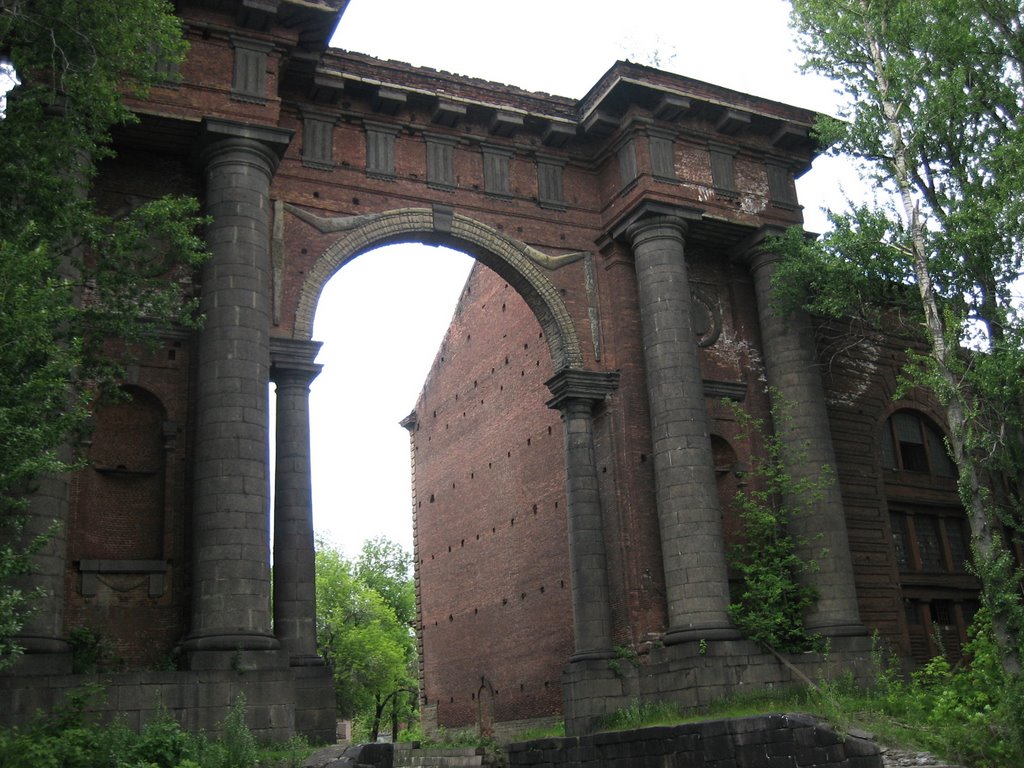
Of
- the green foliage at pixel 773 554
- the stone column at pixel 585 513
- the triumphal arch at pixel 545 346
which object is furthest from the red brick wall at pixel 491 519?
the green foliage at pixel 773 554

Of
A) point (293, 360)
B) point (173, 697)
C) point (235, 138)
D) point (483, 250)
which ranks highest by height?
point (235, 138)

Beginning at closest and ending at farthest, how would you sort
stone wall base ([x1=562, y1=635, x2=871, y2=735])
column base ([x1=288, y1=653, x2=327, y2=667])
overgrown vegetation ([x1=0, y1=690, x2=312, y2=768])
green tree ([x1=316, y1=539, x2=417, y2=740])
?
overgrown vegetation ([x1=0, y1=690, x2=312, y2=768]) → column base ([x1=288, y1=653, x2=327, y2=667]) → stone wall base ([x1=562, y1=635, x2=871, y2=735]) → green tree ([x1=316, y1=539, x2=417, y2=740])

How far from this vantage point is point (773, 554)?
922 inches

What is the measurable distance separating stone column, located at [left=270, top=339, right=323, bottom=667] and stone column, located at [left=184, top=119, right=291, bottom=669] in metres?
1.55

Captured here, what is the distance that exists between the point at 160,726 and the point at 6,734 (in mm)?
2234

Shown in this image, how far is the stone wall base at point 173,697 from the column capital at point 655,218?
1244cm

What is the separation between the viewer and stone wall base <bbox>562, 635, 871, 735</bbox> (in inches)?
829

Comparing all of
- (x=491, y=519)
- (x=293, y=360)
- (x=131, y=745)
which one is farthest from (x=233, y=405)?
(x=491, y=519)

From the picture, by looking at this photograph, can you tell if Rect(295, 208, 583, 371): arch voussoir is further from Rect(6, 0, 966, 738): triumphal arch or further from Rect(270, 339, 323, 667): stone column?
Rect(270, 339, 323, 667): stone column

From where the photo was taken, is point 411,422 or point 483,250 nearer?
point 483,250

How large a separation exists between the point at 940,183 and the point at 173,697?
18.2 meters

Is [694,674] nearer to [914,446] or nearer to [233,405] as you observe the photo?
[233,405]

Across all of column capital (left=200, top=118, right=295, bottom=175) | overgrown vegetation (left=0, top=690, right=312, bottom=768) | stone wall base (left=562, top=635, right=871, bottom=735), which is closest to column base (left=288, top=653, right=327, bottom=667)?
overgrown vegetation (left=0, top=690, right=312, bottom=768)

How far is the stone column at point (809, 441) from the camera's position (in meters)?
23.2
